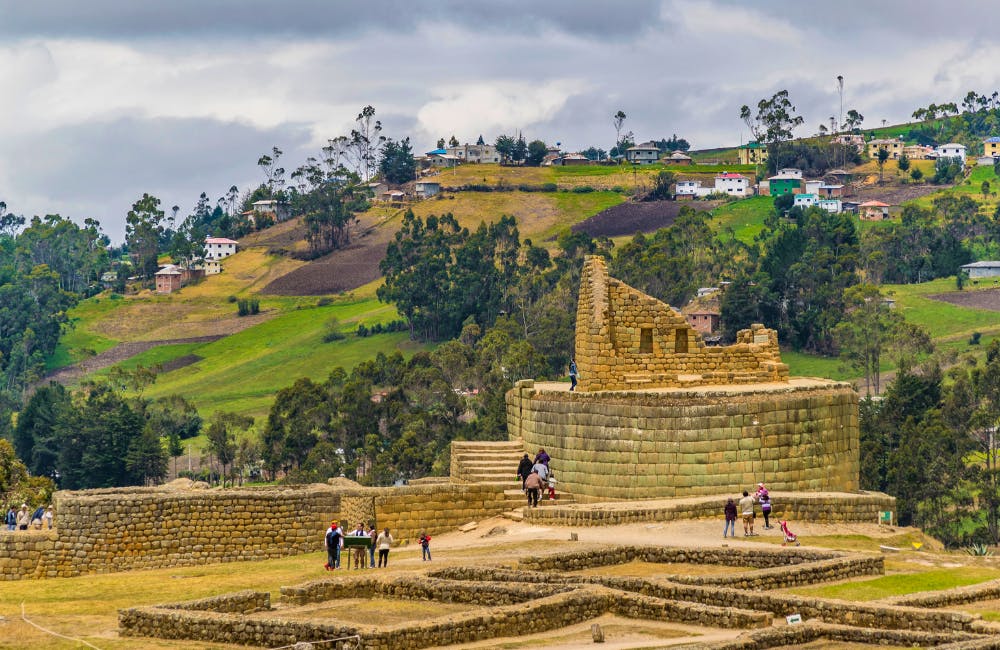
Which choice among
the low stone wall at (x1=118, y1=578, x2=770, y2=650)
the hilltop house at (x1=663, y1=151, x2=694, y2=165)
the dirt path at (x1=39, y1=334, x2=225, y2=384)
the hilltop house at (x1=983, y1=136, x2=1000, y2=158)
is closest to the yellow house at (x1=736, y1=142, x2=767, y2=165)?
the hilltop house at (x1=663, y1=151, x2=694, y2=165)

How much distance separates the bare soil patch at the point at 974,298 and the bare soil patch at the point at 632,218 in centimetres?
3191

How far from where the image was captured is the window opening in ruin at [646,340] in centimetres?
3725

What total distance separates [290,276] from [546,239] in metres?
23.3

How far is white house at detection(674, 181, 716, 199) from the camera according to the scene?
548ft

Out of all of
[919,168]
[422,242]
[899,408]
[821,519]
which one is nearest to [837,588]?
[821,519]

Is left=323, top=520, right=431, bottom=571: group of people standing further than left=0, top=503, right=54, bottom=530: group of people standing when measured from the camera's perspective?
No

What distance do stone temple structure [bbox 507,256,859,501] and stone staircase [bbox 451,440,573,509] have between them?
367 millimetres

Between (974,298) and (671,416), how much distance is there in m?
80.7

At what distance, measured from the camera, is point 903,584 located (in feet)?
85.6

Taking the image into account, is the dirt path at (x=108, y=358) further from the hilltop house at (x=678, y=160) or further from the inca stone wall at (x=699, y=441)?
the inca stone wall at (x=699, y=441)

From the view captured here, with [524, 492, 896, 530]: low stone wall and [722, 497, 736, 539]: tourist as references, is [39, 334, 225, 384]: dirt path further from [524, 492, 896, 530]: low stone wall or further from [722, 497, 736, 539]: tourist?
[722, 497, 736, 539]: tourist

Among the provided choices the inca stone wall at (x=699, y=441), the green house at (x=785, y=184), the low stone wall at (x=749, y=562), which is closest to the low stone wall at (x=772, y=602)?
the low stone wall at (x=749, y=562)

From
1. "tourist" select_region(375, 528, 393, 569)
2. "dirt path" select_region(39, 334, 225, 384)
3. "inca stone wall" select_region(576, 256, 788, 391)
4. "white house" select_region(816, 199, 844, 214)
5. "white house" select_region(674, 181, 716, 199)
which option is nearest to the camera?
"tourist" select_region(375, 528, 393, 569)

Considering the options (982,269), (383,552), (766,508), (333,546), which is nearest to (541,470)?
(766,508)
